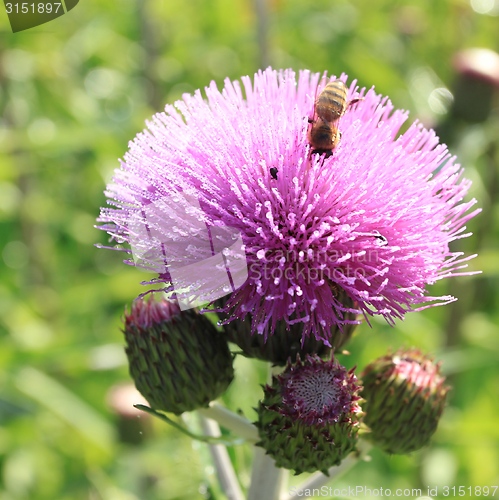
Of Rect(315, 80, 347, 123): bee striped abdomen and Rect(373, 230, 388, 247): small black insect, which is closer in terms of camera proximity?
Rect(373, 230, 388, 247): small black insect

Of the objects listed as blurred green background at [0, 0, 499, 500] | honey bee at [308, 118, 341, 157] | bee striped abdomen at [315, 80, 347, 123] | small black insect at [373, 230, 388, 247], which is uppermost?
bee striped abdomen at [315, 80, 347, 123]

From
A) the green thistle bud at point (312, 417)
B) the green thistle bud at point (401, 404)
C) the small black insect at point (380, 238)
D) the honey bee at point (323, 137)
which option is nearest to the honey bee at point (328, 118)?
the honey bee at point (323, 137)

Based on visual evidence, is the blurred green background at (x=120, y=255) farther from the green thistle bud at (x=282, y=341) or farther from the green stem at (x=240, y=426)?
the green thistle bud at (x=282, y=341)

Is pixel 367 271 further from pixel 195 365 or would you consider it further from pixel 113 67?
pixel 113 67

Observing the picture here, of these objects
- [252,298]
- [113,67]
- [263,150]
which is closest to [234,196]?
[263,150]

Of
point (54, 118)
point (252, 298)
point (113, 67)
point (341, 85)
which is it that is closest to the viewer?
point (252, 298)

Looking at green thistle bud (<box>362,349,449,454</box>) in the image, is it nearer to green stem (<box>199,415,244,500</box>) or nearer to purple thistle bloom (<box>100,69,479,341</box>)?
purple thistle bloom (<box>100,69,479,341</box>)

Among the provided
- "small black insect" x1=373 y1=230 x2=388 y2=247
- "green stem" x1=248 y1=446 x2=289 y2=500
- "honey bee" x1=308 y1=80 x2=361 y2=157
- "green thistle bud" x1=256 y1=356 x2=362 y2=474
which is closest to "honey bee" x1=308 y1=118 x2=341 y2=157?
"honey bee" x1=308 y1=80 x2=361 y2=157
